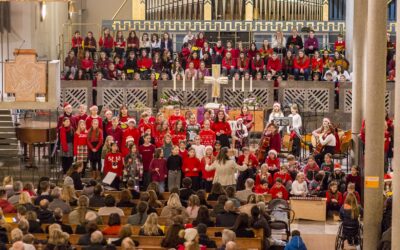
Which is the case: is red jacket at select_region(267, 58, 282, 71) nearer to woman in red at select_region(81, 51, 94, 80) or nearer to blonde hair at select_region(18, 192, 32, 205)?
woman in red at select_region(81, 51, 94, 80)

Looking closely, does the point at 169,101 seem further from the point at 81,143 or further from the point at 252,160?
the point at 252,160

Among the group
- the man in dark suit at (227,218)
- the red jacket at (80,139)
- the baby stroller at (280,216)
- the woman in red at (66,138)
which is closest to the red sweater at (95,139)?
the red jacket at (80,139)

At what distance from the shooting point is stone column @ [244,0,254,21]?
4291 cm

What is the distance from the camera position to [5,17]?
3631 centimetres

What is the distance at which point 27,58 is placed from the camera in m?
29.4

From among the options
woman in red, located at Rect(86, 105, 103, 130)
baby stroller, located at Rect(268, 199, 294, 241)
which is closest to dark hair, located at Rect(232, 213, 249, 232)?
baby stroller, located at Rect(268, 199, 294, 241)

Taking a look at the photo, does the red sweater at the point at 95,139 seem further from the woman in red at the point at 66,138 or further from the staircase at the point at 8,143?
the staircase at the point at 8,143

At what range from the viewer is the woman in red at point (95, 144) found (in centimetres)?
2909

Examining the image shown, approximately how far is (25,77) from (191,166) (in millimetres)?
4856

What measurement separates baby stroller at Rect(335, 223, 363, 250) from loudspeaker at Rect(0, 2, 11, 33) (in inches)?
589

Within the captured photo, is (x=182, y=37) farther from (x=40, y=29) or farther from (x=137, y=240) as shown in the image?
(x=137, y=240)

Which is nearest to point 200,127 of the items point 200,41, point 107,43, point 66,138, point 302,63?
point 66,138

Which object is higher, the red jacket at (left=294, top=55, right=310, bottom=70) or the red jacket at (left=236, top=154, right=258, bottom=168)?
the red jacket at (left=294, top=55, right=310, bottom=70)

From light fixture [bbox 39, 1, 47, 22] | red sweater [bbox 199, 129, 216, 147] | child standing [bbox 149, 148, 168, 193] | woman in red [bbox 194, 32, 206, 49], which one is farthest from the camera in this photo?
woman in red [bbox 194, 32, 206, 49]
